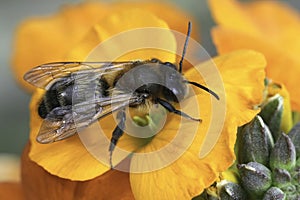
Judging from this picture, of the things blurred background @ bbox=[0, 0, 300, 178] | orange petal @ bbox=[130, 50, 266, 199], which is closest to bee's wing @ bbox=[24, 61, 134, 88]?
orange petal @ bbox=[130, 50, 266, 199]

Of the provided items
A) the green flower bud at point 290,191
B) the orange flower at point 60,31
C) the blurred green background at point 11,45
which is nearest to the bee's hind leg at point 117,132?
the green flower bud at point 290,191

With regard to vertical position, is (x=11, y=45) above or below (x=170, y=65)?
below

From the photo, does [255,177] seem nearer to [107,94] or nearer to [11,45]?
[107,94]

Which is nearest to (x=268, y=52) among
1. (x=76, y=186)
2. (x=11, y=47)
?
(x=76, y=186)

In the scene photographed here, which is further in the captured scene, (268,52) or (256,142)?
(268,52)

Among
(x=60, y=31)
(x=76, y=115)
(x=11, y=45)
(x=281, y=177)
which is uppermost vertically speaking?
(x=76, y=115)

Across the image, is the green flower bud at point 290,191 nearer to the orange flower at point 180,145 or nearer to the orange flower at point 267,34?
the orange flower at point 180,145

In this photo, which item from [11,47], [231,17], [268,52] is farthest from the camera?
[11,47]
